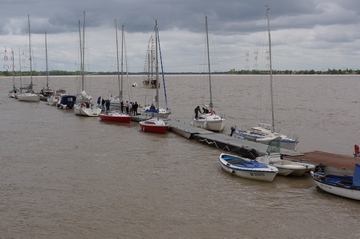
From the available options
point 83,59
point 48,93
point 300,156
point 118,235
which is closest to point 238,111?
point 83,59

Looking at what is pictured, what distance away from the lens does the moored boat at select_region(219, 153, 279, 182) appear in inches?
822

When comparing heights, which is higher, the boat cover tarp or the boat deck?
the boat deck

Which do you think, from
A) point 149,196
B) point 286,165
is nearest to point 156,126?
point 286,165

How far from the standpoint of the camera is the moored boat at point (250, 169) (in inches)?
822

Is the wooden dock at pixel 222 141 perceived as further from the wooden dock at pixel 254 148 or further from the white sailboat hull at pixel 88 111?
the white sailboat hull at pixel 88 111

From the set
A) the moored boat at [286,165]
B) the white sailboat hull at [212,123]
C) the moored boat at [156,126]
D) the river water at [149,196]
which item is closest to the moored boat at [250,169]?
the river water at [149,196]

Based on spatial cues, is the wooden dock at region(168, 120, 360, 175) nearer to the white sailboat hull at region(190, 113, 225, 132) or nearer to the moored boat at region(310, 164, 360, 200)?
the moored boat at region(310, 164, 360, 200)

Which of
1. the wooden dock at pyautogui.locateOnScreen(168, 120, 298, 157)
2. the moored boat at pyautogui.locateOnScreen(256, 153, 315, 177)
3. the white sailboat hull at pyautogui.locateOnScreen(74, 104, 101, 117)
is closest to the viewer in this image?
the moored boat at pyautogui.locateOnScreen(256, 153, 315, 177)

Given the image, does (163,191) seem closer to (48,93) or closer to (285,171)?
(285,171)

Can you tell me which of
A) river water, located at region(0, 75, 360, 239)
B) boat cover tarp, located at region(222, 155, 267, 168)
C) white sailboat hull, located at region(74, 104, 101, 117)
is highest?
white sailboat hull, located at region(74, 104, 101, 117)

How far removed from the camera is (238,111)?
56.5m

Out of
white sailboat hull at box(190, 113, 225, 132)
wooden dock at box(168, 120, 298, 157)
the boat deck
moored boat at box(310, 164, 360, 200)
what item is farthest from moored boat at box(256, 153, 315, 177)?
white sailboat hull at box(190, 113, 225, 132)

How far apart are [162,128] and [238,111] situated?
22575 mm

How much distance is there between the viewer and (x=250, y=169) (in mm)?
21359
